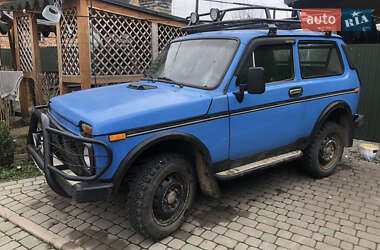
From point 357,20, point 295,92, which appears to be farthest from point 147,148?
point 357,20

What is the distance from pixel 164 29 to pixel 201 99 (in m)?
5.01

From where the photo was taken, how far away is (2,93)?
7.32 m

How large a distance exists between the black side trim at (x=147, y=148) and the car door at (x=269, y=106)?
488 millimetres

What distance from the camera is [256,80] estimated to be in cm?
351

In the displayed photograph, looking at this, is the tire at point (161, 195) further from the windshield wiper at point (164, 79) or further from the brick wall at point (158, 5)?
the brick wall at point (158, 5)

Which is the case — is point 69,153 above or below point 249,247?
above

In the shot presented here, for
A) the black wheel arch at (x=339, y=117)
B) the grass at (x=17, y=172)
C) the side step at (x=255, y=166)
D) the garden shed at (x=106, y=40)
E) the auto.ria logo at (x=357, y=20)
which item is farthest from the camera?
the auto.ria logo at (x=357, y=20)

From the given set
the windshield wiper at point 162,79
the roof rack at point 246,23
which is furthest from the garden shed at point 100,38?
the roof rack at point 246,23

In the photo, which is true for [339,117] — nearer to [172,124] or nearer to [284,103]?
[284,103]

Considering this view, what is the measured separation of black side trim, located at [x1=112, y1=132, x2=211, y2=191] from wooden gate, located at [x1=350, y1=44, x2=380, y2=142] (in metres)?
5.14

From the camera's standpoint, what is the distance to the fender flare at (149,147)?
2.99m

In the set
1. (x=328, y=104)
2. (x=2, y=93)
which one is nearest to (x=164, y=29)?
(x=2, y=93)

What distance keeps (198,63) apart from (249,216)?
1.97 metres

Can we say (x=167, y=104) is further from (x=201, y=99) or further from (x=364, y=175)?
(x=364, y=175)
